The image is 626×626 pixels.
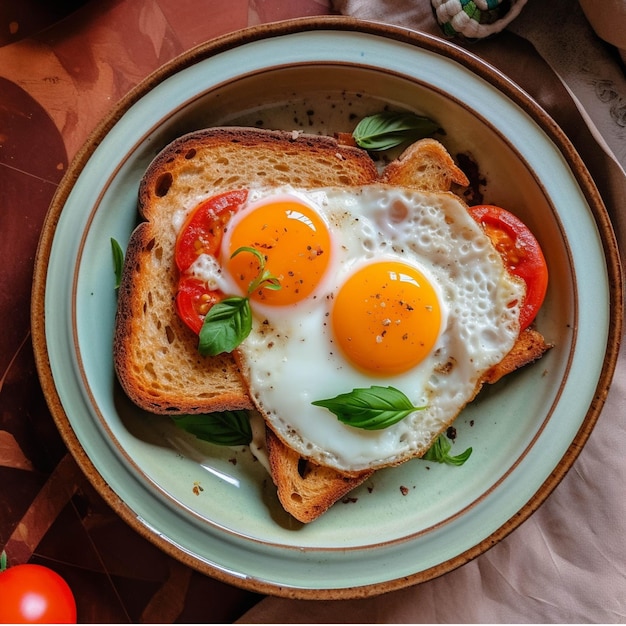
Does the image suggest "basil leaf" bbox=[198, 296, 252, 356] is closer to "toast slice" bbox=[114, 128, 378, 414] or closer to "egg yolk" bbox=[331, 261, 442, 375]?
"toast slice" bbox=[114, 128, 378, 414]

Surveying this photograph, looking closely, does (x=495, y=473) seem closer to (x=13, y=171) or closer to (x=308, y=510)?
(x=308, y=510)

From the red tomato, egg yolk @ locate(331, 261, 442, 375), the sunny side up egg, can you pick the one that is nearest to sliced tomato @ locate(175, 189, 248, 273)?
the sunny side up egg

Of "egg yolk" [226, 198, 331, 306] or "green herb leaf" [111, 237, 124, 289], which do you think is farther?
"green herb leaf" [111, 237, 124, 289]

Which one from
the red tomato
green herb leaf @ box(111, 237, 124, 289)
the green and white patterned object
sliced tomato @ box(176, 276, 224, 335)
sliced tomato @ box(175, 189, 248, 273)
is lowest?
the red tomato

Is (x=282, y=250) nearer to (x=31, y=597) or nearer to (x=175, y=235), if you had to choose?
(x=175, y=235)

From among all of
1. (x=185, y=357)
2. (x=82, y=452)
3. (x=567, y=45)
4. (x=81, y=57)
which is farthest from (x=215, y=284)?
(x=567, y=45)
